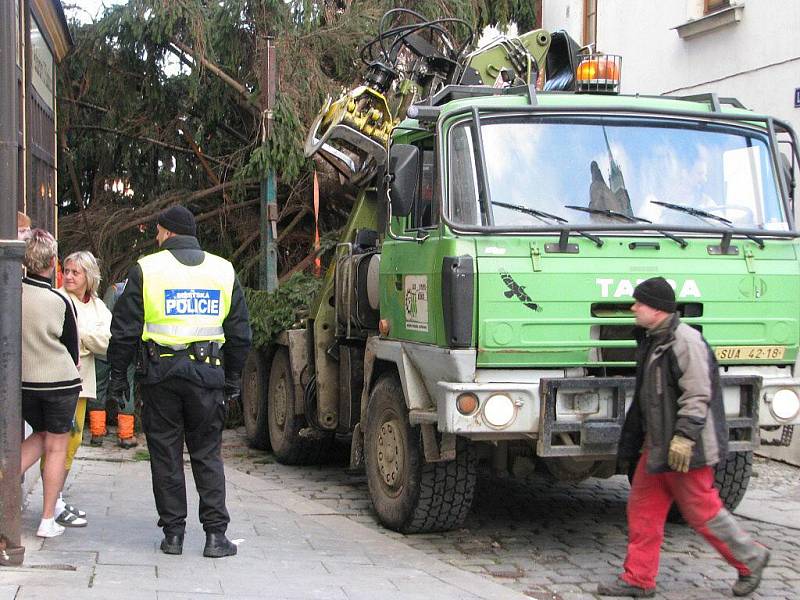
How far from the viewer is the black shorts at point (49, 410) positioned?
5758 mm

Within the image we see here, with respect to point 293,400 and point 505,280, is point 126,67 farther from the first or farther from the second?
point 505,280

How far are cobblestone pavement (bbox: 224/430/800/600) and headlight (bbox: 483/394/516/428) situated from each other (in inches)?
32.9

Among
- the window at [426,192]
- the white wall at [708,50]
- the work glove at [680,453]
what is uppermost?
the white wall at [708,50]

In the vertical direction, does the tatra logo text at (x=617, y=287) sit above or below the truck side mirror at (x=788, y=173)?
below

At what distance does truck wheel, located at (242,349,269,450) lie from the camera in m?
10.2

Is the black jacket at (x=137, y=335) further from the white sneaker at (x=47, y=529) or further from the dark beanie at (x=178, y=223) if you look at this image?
the white sneaker at (x=47, y=529)

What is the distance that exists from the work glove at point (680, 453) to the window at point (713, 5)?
6.85 m

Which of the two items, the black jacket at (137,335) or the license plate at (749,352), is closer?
the black jacket at (137,335)

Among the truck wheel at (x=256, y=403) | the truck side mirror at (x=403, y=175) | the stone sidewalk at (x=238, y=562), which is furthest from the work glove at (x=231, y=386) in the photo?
the truck wheel at (x=256, y=403)

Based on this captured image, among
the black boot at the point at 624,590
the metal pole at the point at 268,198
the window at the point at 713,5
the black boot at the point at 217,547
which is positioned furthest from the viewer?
the metal pole at the point at 268,198

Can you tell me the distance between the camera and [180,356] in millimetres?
5664

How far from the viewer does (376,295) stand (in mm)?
7594

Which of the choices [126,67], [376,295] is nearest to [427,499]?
[376,295]

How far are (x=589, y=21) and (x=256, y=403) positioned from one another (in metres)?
6.41
